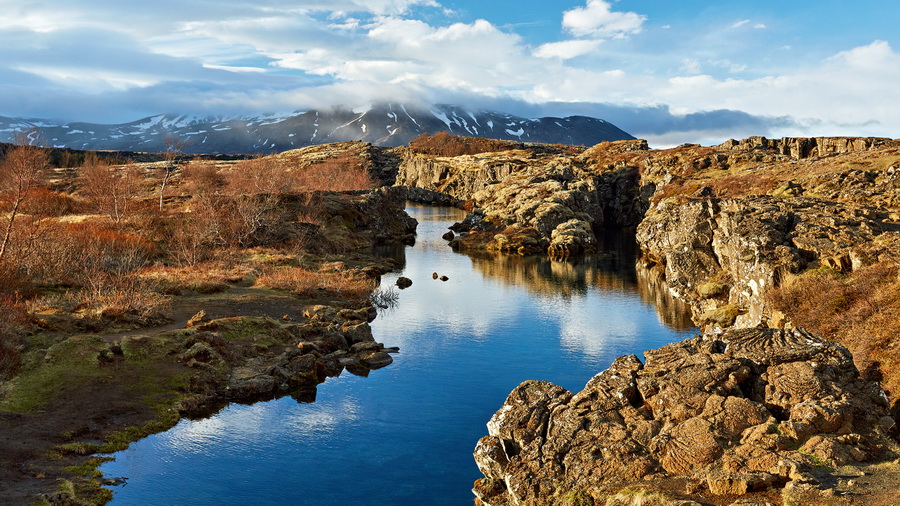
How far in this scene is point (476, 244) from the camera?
105 metres

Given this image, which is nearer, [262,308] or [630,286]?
[262,308]

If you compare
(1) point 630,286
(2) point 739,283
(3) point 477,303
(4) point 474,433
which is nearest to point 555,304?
(3) point 477,303

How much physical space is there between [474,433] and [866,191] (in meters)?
68.9

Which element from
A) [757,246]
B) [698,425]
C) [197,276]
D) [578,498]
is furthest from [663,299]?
[578,498]

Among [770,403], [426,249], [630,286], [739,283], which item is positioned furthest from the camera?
[426,249]

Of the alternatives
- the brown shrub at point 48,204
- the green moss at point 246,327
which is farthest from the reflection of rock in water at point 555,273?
the brown shrub at point 48,204

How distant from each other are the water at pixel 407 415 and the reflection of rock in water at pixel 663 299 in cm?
50

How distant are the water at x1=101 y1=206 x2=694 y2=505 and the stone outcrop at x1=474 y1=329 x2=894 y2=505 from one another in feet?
16.0

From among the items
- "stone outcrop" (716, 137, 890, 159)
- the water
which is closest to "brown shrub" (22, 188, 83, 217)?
the water

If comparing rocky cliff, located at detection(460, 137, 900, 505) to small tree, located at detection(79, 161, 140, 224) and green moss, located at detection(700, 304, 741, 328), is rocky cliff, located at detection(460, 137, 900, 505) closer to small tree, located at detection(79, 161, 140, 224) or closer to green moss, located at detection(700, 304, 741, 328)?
green moss, located at detection(700, 304, 741, 328)

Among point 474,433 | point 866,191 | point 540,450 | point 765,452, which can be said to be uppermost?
point 866,191

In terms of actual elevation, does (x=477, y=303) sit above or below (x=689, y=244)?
below

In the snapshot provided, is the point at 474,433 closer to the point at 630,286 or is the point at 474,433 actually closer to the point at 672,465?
the point at 672,465

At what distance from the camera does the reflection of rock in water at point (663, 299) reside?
182 feet
